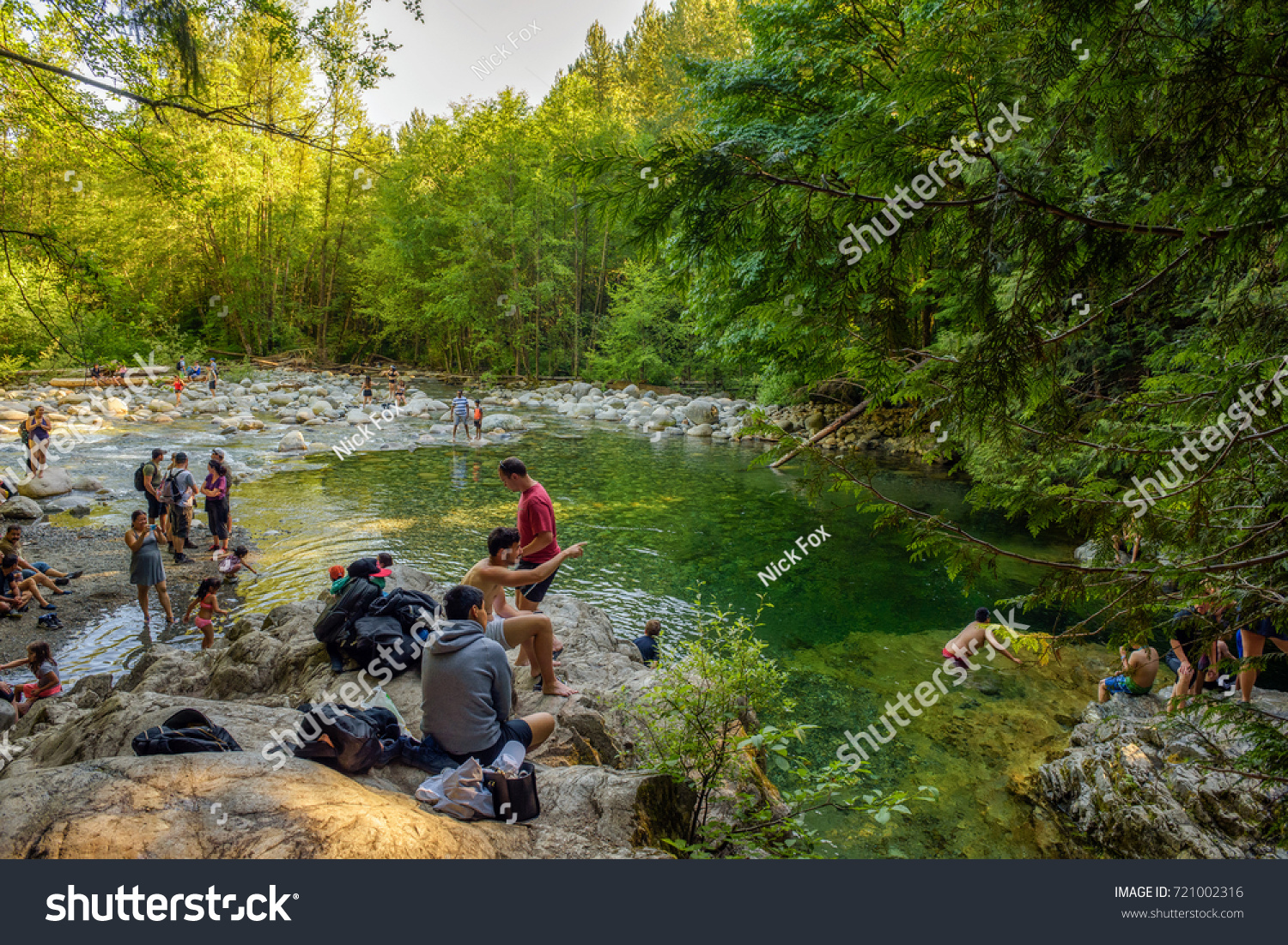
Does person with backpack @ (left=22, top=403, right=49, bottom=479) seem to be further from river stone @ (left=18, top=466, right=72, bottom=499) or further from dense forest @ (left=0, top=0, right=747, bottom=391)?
dense forest @ (left=0, top=0, right=747, bottom=391)

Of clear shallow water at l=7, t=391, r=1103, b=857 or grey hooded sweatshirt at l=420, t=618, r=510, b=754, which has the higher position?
→ grey hooded sweatshirt at l=420, t=618, r=510, b=754

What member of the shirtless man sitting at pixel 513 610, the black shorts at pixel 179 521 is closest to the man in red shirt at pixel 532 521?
the shirtless man sitting at pixel 513 610

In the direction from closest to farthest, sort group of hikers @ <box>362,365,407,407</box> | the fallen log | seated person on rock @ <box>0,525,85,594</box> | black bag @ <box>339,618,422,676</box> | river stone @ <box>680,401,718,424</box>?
the fallen log
black bag @ <box>339,618,422,676</box>
seated person on rock @ <box>0,525,85,594</box>
river stone @ <box>680,401,718,424</box>
group of hikers @ <box>362,365,407,407</box>

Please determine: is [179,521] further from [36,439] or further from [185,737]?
[185,737]

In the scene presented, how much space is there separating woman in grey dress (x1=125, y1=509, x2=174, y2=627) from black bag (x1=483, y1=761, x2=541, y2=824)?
23.0 ft

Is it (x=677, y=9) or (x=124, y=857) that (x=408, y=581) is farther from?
(x=677, y=9)

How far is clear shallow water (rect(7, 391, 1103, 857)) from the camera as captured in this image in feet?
19.7

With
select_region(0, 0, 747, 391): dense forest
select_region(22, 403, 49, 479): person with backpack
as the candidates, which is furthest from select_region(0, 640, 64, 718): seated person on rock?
select_region(0, 0, 747, 391): dense forest

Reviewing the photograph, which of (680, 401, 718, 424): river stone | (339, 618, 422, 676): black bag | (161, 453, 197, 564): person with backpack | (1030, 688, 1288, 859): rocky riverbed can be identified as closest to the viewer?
(1030, 688, 1288, 859): rocky riverbed

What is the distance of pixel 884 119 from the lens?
2430 mm

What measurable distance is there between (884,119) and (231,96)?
10.4m

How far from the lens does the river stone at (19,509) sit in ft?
37.5

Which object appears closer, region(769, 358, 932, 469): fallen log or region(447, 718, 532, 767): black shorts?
region(769, 358, 932, 469): fallen log

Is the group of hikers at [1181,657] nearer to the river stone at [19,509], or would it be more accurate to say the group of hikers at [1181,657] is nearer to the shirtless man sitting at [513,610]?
the shirtless man sitting at [513,610]
